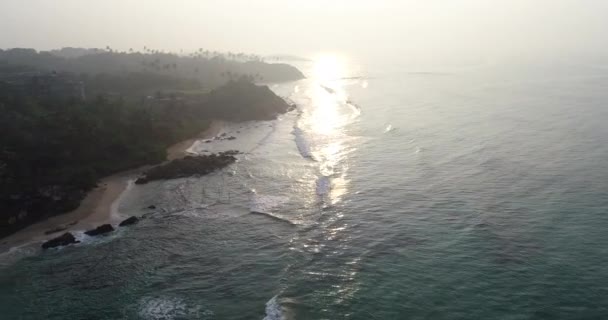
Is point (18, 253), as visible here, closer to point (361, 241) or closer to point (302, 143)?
point (361, 241)

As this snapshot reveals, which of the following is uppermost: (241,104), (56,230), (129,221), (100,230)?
(241,104)

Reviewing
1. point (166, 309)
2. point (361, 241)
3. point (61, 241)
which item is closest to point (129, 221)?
point (61, 241)

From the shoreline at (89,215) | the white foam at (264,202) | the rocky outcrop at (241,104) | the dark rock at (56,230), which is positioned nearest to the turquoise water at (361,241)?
the white foam at (264,202)

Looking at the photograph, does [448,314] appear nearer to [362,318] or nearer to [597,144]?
[362,318]

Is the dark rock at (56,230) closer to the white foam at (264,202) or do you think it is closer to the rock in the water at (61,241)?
the rock in the water at (61,241)

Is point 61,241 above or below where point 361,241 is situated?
above

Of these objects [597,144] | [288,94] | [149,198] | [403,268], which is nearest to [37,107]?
[149,198]

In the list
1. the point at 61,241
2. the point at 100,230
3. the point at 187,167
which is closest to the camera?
the point at 61,241
